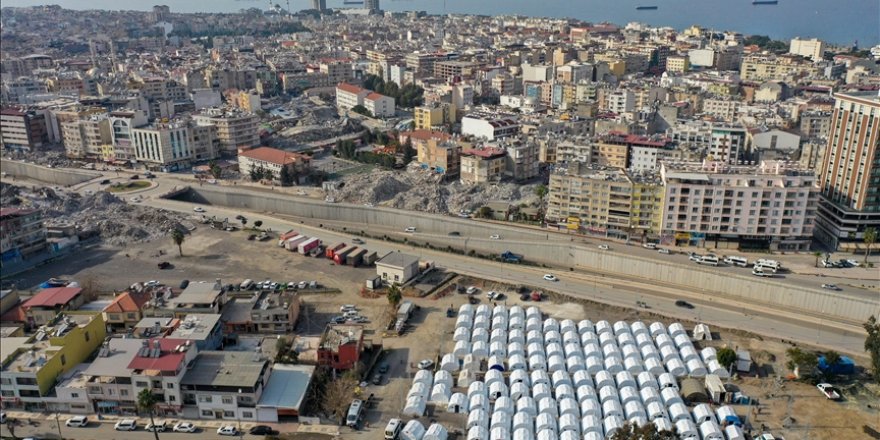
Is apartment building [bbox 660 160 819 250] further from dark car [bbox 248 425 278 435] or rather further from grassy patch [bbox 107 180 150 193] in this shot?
grassy patch [bbox 107 180 150 193]

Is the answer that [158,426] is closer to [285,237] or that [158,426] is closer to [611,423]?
[611,423]

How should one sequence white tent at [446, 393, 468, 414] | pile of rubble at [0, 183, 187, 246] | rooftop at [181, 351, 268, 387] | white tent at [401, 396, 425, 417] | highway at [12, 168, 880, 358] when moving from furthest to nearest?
1. pile of rubble at [0, 183, 187, 246]
2. highway at [12, 168, 880, 358]
3. white tent at [446, 393, 468, 414]
4. white tent at [401, 396, 425, 417]
5. rooftop at [181, 351, 268, 387]

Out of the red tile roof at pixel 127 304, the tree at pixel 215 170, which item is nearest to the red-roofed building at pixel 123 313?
the red tile roof at pixel 127 304

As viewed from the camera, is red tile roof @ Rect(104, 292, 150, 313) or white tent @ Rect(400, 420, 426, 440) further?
red tile roof @ Rect(104, 292, 150, 313)

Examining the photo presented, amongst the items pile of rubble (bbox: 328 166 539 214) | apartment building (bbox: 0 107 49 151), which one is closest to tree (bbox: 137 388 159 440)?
pile of rubble (bbox: 328 166 539 214)

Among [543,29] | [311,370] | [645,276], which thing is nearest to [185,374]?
[311,370]

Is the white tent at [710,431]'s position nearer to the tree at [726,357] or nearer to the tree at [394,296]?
the tree at [726,357]
